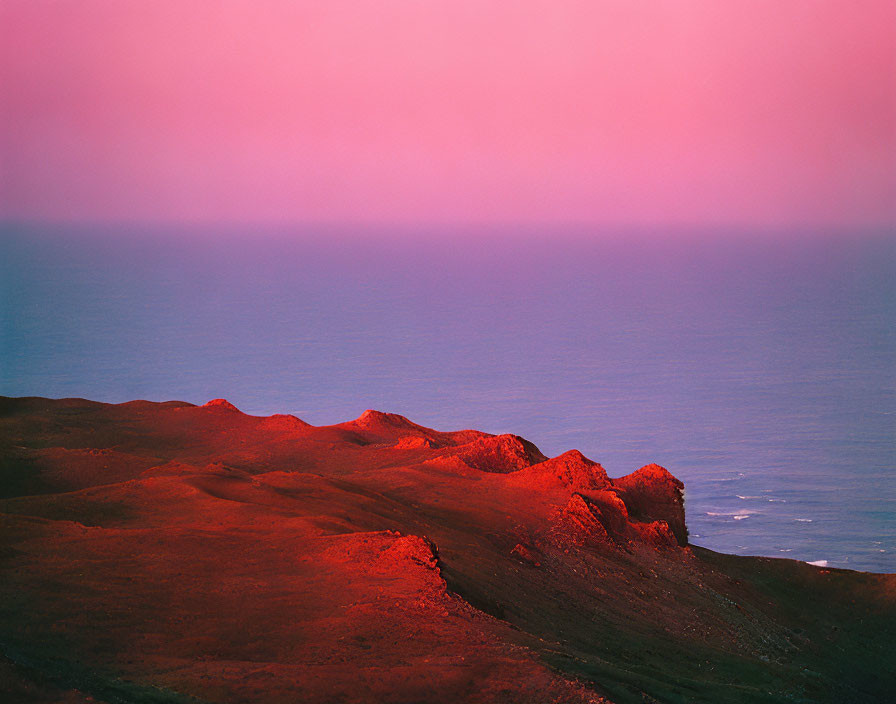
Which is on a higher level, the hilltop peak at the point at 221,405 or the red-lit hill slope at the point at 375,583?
the hilltop peak at the point at 221,405

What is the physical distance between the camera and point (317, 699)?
9.92 metres

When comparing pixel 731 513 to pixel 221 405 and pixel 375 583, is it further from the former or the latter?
pixel 375 583

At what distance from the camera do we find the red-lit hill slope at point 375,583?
10688 mm

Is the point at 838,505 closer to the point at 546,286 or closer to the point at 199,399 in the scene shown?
the point at 199,399

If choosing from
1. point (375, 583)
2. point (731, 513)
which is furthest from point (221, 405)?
point (731, 513)

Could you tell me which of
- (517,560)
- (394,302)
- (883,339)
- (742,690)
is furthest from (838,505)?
(394,302)

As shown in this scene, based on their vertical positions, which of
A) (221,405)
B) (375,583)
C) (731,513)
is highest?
(221,405)

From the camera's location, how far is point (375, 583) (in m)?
13.1

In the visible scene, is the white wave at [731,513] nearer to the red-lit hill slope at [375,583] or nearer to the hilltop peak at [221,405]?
the red-lit hill slope at [375,583]

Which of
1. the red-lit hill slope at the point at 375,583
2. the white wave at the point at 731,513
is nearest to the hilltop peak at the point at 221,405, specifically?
the red-lit hill slope at the point at 375,583

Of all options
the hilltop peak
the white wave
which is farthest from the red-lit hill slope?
the white wave

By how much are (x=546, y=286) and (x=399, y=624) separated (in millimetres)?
95204

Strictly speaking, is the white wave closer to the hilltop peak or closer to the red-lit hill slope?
the red-lit hill slope

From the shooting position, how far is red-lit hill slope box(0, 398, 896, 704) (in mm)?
10688
